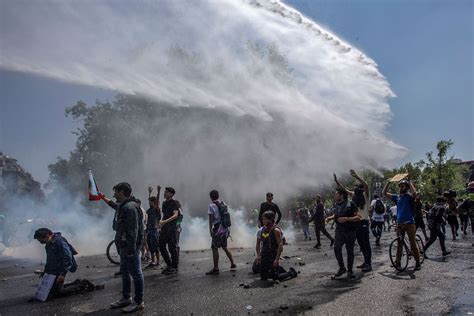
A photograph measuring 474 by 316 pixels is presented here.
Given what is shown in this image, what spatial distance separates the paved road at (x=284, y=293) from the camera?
5.28 metres

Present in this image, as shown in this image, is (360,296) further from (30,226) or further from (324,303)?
(30,226)

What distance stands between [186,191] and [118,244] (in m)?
20.5

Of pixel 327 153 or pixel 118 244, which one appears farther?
pixel 327 153

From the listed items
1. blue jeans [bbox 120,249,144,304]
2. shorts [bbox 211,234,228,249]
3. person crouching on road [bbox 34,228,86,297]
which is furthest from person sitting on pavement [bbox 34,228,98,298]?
shorts [bbox 211,234,228,249]

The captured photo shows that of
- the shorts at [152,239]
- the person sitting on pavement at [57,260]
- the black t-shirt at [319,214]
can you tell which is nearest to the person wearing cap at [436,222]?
the black t-shirt at [319,214]

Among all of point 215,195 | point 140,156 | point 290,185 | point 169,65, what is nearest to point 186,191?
point 140,156

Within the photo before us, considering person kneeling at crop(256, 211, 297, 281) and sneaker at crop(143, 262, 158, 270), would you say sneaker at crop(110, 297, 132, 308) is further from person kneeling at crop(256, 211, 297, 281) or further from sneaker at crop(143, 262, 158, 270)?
sneaker at crop(143, 262, 158, 270)

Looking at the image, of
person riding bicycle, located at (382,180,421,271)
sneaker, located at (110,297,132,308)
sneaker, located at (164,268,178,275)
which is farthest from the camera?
sneaker, located at (164,268,178,275)

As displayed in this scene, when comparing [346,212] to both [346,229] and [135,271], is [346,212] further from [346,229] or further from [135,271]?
[135,271]

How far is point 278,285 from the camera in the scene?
6828mm

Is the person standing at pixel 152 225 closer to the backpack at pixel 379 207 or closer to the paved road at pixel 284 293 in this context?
the paved road at pixel 284 293

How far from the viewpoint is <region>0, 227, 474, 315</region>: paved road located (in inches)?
208

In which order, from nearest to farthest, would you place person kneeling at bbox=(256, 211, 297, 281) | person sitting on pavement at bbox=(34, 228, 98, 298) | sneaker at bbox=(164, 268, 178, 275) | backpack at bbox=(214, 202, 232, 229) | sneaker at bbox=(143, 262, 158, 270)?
person sitting on pavement at bbox=(34, 228, 98, 298)
person kneeling at bbox=(256, 211, 297, 281)
backpack at bbox=(214, 202, 232, 229)
sneaker at bbox=(164, 268, 178, 275)
sneaker at bbox=(143, 262, 158, 270)

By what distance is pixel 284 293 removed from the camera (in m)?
6.18
